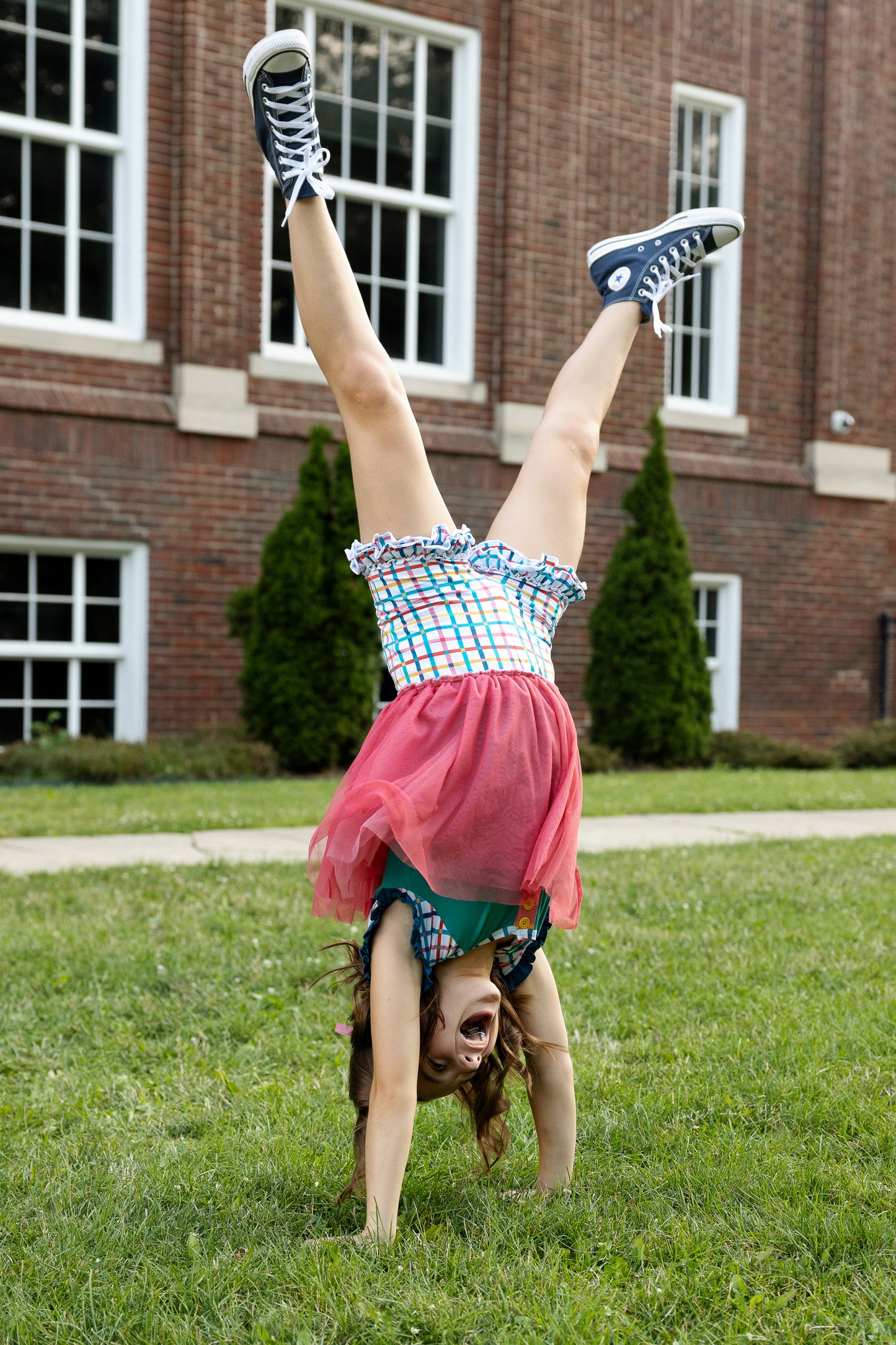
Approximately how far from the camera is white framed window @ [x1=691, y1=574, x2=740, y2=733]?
14.0 meters

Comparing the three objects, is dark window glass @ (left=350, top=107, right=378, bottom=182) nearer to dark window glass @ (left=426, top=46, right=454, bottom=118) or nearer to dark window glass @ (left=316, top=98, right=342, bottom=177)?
dark window glass @ (left=316, top=98, right=342, bottom=177)

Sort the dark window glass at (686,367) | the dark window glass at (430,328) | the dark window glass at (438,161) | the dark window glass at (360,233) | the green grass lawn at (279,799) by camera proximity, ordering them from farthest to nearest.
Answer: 1. the dark window glass at (686,367)
2. the dark window glass at (430,328)
3. the dark window glass at (438,161)
4. the dark window glass at (360,233)
5. the green grass lawn at (279,799)

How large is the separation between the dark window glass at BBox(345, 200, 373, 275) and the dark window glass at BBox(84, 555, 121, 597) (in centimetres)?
340

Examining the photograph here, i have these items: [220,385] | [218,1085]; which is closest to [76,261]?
[220,385]

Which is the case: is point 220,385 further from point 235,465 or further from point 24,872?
point 24,872

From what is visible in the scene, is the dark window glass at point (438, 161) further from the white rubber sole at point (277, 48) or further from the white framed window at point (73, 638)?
the white rubber sole at point (277, 48)

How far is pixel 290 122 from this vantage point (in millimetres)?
2848

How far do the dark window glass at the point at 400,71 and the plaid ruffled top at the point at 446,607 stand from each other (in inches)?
405

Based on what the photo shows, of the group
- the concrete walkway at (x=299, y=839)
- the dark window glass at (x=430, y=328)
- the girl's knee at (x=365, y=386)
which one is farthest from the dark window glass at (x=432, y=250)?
the girl's knee at (x=365, y=386)

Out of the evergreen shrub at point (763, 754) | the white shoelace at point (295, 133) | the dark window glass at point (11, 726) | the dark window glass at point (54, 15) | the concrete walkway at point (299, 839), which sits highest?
the dark window glass at point (54, 15)

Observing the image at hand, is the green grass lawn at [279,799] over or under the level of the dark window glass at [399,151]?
under

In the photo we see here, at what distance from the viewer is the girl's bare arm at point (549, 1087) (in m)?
2.73

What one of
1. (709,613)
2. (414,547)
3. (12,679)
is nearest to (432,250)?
(709,613)

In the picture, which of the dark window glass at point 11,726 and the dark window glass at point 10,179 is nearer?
the dark window glass at point 10,179
